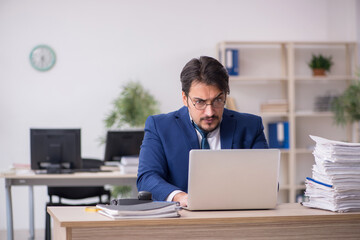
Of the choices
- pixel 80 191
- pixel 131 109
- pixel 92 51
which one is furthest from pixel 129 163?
pixel 92 51

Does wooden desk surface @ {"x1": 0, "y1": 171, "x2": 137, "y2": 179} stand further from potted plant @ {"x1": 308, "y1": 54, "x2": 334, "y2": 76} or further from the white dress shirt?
potted plant @ {"x1": 308, "y1": 54, "x2": 334, "y2": 76}

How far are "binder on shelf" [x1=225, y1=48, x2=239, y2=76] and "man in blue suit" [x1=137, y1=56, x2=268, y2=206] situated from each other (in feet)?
13.2

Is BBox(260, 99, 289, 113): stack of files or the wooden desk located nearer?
the wooden desk

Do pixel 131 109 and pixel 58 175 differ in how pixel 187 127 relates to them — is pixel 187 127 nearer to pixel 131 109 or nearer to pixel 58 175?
pixel 58 175

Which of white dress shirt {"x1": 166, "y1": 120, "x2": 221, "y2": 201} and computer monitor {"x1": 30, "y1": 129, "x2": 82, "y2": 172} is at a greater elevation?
white dress shirt {"x1": 166, "y1": 120, "x2": 221, "y2": 201}

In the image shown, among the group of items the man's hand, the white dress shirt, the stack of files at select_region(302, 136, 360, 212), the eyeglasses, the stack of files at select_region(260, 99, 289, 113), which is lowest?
the man's hand

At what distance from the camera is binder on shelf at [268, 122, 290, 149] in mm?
6867

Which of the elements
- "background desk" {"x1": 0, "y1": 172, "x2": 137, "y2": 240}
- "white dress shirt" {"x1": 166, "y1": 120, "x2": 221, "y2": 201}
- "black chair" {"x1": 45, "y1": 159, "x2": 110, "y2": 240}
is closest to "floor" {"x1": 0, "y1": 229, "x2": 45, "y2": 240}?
"black chair" {"x1": 45, "y1": 159, "x2": 110, "y2": 240}

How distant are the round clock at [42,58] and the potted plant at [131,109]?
970 mm

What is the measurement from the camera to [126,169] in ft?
15.9

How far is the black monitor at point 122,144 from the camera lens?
501cm

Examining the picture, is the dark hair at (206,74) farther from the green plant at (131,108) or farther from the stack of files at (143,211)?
the green plant at (131,108)

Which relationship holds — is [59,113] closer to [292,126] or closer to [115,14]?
[115,14]

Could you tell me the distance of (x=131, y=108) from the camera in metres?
6.46
